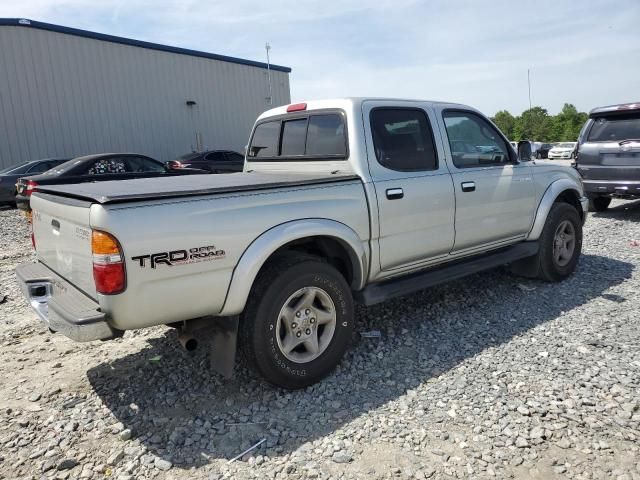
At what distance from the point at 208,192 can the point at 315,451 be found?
159 cm

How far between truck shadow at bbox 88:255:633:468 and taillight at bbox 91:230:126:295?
970mm

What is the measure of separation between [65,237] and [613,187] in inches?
348

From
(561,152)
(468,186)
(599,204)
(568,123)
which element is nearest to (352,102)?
(468,186)

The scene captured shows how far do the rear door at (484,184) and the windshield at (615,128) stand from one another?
16.0 feet

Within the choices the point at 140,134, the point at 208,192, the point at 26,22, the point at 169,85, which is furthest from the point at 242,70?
the point at 208,192

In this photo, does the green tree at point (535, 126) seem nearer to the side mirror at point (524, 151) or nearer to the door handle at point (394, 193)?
the side mirror at point (524, 151)

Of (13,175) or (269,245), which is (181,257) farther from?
(13,175)

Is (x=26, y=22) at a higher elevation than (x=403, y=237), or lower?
higher

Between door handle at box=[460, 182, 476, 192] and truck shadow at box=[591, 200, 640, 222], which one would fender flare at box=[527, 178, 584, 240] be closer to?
door handle at box=[460, 182, 476, 192]

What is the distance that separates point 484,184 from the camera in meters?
4.56

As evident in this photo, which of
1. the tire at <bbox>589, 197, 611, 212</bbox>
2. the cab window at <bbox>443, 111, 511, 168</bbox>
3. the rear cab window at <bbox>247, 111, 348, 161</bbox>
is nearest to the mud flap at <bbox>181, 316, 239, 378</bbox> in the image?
the rear cab window at <bbox>247, 111, 348, 161</bbox>

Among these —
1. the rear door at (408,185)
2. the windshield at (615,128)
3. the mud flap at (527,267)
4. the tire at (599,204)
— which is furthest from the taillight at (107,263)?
the tire at (599,204)

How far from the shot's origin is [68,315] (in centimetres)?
282

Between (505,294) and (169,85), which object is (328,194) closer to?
(505,294)
